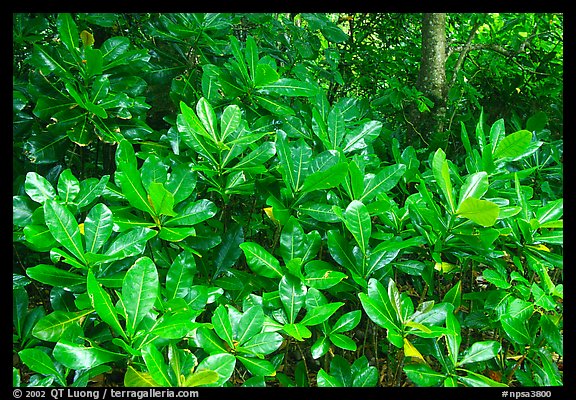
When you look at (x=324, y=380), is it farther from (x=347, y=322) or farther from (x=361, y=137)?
(x=361, y=137)

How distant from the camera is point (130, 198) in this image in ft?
3.68

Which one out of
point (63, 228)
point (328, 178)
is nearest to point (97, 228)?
point (63, 228)

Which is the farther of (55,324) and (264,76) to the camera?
(264,76)

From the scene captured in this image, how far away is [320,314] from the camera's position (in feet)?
3.65

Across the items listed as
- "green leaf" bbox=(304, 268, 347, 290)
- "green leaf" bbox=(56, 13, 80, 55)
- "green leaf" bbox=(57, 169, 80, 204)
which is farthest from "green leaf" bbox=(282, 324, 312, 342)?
"green leaf" bbox=(56, 13, 80, 55)

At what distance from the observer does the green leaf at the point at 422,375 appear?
113cm

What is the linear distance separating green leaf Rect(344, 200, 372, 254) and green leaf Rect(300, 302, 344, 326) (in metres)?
0.18

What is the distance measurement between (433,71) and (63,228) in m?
2.43

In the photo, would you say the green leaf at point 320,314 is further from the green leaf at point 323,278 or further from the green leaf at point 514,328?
the green leaf at point 514,328

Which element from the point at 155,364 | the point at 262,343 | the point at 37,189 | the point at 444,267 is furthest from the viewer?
the point at 444,267

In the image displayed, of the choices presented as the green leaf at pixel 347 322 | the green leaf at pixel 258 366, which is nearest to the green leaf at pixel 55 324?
the green leaf at pixel 258 366

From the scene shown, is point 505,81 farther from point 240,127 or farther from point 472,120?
point 240,127
